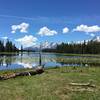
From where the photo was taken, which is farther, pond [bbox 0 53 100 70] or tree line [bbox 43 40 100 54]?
tree line [bbox 43 40 100 54]

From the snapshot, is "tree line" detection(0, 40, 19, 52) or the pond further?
"tree line" detection(0, 40, 19, 52)

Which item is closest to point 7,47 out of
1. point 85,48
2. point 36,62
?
point 85,48

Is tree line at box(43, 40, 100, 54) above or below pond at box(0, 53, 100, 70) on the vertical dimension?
above

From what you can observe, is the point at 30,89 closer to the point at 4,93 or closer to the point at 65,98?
the point at 4,93

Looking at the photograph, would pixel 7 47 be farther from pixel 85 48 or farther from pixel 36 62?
pixel 36 62

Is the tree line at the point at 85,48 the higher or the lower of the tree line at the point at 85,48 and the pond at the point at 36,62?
the higher

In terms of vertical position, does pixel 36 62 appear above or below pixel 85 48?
below

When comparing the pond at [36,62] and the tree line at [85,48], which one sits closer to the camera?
the pond at [36,62]

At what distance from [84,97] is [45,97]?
2209 millimetres

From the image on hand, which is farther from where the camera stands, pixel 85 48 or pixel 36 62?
pixel 85 48

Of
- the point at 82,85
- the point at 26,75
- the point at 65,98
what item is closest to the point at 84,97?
the point at 65,98

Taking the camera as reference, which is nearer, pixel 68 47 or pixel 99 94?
pixel 99 94

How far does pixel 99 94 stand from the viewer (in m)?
14.1

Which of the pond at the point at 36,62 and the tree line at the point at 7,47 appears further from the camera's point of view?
the tree line at the point at 7,47
